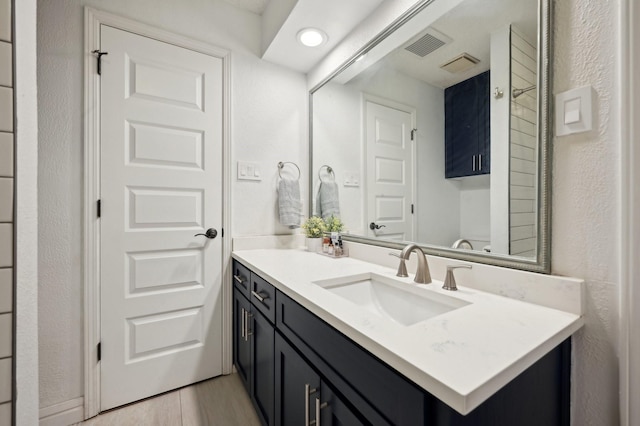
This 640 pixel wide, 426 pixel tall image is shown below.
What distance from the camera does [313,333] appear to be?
85cm

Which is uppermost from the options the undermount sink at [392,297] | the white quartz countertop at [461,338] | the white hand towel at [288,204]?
the white hand towel at [288,204]

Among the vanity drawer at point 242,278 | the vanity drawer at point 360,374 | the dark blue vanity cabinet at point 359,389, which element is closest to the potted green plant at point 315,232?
the vanity drawer at point 242,278

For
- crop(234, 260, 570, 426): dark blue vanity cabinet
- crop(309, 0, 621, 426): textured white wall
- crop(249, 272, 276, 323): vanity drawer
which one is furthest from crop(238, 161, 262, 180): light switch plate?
crop(309, 0, 621, 426): textured white wall

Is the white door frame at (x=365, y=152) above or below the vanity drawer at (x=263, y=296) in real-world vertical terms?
above

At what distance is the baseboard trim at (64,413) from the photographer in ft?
4.38

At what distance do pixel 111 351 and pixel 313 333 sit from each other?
51.3 inches

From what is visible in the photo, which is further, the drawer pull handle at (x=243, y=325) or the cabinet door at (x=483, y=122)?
the drawer pull handle at (x=243, y=325)

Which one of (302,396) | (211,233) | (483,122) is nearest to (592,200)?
(483,122)

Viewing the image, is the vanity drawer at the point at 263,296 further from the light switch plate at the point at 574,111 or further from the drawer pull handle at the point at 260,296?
the light switch plate at the point at 574,111

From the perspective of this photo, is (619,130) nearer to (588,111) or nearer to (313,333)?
(588,111)

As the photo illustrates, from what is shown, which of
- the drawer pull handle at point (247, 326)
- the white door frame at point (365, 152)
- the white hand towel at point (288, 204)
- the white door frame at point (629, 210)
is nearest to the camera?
the white door frame at point (629, 210)

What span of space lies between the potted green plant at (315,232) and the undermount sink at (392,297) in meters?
0.62

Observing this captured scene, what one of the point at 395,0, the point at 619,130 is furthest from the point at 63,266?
the point at 619,130

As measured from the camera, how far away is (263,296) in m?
1.27
